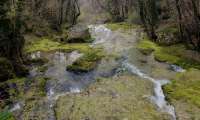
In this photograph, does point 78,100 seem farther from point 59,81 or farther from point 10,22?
point 10,22

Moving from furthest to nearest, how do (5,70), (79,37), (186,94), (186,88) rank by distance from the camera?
1. (79,37)
2. (5,70)
3. (186,88)
4. (186,94)

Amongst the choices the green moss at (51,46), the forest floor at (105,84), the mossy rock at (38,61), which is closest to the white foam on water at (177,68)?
the forest floor at (105,84)

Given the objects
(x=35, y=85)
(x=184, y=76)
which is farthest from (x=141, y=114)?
(x=35, y=85)

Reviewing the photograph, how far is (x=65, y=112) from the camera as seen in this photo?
1789 cm

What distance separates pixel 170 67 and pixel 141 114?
1038cm

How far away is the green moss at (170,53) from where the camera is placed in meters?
27.2

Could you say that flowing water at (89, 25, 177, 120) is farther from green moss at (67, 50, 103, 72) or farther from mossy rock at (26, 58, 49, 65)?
mossy rock at (26, 58, 49, 65)

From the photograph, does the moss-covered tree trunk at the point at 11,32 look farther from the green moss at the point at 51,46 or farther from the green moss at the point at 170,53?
the green moss at the point at 170,53

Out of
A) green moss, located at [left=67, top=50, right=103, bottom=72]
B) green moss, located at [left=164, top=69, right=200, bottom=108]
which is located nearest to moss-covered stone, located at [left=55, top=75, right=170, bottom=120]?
green moss, located at [left=164, top=69, right=200, bottom=108]

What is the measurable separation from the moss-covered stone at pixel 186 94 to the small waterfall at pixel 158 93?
335 mm

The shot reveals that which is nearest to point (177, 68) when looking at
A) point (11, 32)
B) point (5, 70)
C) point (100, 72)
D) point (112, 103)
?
point (100, 72)

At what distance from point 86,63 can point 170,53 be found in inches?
346

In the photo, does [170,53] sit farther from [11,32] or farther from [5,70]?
[5,70]

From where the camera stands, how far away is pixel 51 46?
125 feet
